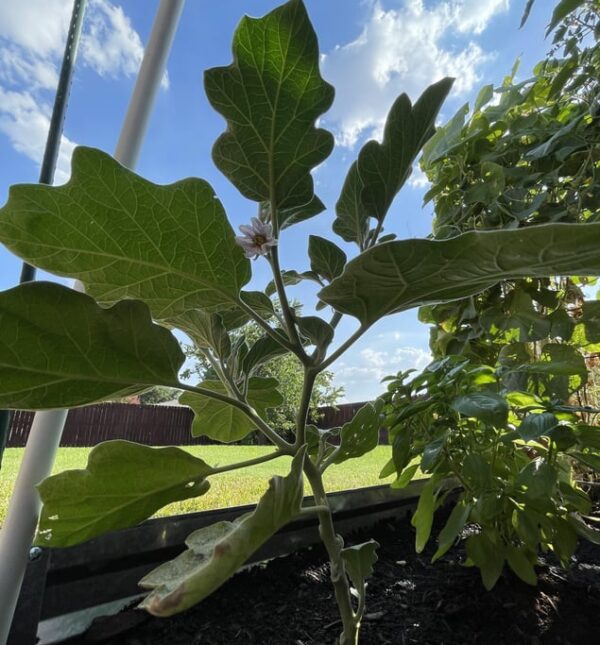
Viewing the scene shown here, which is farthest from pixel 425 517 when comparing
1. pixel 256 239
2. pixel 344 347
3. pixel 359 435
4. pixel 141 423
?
pixel 141 423

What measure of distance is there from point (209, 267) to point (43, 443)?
0.29 m

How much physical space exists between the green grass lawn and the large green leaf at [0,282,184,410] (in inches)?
10.0

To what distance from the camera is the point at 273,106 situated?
0.32 m

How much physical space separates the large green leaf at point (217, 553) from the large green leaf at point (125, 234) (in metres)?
0.17

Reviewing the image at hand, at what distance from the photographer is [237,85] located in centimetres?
31

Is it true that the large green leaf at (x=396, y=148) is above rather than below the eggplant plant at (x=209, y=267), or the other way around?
above

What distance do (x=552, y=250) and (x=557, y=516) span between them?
0.44 meters

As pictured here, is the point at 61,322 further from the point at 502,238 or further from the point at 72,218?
the point at 502,238

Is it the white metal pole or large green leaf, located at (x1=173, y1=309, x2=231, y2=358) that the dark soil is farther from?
large green leaf, located at (x1=173, y1=309, x2=231, y2=358)

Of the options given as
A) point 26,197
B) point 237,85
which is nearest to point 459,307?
point 237,85

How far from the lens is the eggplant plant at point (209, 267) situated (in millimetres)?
260

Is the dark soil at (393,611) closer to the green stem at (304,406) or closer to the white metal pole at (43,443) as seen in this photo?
A: the white metal pole at (43,443)

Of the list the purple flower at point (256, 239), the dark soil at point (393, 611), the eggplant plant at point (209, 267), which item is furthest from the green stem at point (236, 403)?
the dark soil at point (393, 611)

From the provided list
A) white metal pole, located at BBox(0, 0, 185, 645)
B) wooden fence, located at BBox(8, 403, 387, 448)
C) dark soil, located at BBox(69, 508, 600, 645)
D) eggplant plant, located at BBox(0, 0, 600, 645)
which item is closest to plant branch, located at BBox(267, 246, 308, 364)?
eggplant plant, located at BBox(0, 0, 600, 645)
